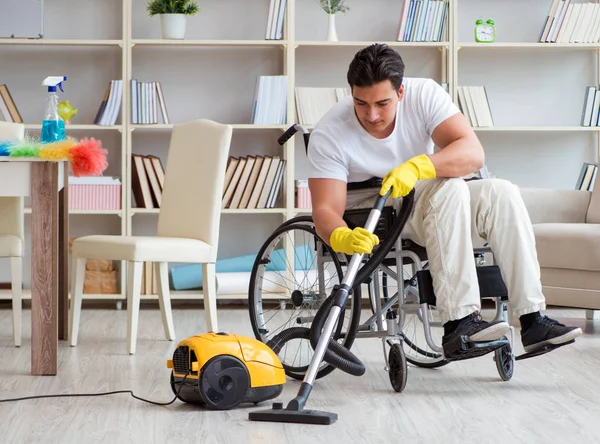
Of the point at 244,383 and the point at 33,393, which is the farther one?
the point at 33,393

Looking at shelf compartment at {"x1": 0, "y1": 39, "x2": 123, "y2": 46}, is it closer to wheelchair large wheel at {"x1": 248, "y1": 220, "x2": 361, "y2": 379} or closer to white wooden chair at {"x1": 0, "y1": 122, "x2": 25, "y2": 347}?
white wooden chair at {"x1": 0, "y1": 122, "x2": 25, "y2": 347}

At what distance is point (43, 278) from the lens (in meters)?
2.59

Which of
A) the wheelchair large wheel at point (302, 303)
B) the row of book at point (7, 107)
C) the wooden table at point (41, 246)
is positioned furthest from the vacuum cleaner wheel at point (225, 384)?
the row of book at point (7, 107)

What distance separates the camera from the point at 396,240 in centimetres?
228

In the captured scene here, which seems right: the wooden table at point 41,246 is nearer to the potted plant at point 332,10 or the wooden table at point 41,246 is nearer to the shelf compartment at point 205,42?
the shelf compartment at point 205,42

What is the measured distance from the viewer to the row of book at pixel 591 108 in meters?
4.50

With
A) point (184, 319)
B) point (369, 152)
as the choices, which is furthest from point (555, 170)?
point (369, 152)

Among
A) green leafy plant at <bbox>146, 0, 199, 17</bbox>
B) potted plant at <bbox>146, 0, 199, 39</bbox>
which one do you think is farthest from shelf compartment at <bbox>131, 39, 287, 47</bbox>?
green leafy plant at <bbox>146, 0, 199, 17</bbox>

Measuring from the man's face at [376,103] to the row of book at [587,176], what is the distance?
2.35 metres

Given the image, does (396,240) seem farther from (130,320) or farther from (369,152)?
(130,320)

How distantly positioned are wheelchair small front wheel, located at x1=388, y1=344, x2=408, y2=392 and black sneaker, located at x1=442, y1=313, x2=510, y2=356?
144mm

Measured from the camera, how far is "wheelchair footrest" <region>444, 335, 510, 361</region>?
2164 millimetres

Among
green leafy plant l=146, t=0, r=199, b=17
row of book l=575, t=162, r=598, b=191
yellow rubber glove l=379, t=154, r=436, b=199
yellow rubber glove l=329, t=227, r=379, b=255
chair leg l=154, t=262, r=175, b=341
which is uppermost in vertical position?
green leafy plant l=146, t=0, r=199, b=17

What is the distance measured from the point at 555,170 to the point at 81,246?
2.64m
